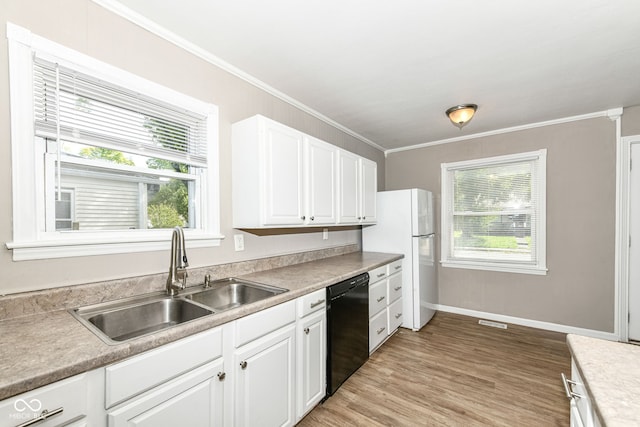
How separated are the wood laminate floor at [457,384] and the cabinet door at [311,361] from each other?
5.9 inches

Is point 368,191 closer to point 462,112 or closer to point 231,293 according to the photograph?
point 462,112

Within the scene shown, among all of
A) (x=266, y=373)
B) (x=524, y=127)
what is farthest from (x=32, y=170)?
(x=524, y=127)

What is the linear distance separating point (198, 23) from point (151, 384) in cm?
190

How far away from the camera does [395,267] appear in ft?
10.5

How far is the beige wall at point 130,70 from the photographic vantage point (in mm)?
1213

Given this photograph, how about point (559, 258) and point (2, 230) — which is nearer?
point (2, 230)

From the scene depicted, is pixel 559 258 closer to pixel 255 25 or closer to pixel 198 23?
pixel 255 25

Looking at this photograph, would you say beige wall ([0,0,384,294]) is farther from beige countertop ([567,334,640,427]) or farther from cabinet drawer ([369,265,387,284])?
beige countertop ([567,334,640,427])

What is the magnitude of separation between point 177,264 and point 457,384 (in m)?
2.32

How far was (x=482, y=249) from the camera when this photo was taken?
12.3ft

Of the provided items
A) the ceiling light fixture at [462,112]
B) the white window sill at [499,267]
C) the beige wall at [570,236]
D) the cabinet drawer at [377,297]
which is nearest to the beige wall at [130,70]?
the cabinet drawer at [377,297]

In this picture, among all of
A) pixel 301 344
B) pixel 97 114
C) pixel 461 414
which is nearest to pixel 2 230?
pixel 97 114

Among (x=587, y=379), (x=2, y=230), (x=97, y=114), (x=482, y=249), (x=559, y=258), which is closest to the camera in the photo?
(x=587, y=379)

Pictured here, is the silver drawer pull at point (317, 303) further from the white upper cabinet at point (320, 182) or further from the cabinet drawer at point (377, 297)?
the cabinet drawer at point (377, 297)
